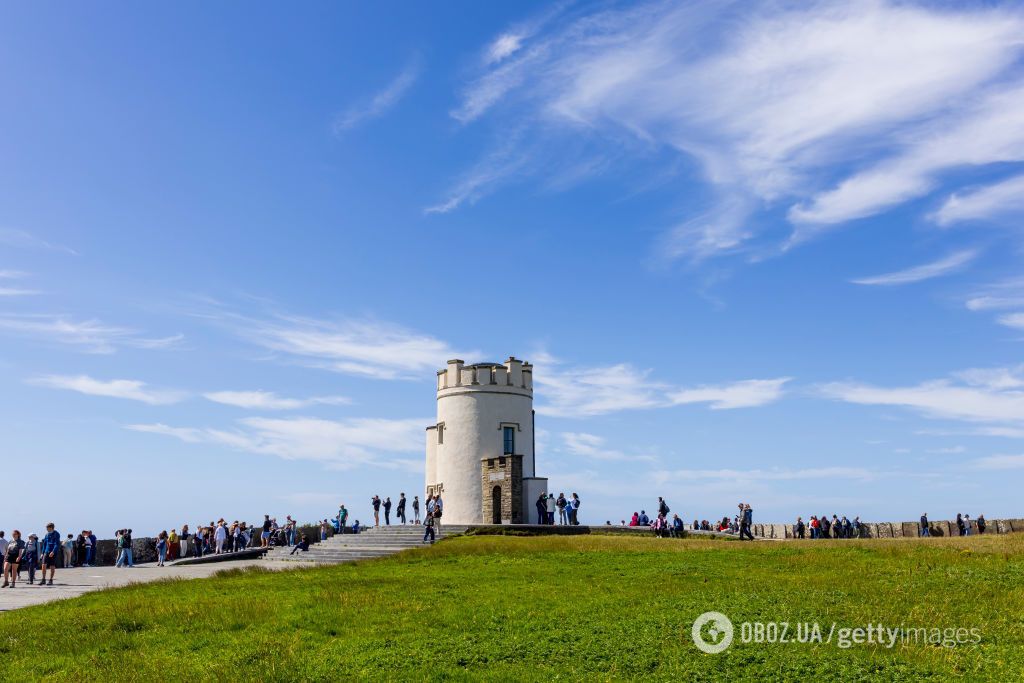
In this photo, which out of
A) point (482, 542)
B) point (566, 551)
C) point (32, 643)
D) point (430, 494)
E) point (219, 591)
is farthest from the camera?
point (430, 494)

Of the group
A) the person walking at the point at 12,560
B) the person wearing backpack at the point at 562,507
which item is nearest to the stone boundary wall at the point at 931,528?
the person wearing backpack at the point at 562,507

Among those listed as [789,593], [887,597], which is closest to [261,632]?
A: [789,593]

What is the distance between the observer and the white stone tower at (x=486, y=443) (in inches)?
1756

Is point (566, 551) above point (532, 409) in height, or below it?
below

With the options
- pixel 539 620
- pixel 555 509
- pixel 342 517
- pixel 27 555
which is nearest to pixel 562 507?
pixel 555 509

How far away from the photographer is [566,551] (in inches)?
1088

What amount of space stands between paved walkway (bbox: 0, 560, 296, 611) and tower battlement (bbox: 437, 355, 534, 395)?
16823 millimetres

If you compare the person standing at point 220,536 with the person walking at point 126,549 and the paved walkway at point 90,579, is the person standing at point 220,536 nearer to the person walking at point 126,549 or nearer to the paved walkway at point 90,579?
the paved walkway at point 90,579

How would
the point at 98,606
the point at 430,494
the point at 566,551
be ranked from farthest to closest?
the point at 430,494 < the point at 566,551 < the point at 98,606

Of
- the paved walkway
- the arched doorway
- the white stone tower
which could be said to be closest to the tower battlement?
the white stone tower

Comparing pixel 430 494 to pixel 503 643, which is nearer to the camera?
pixel 503 643

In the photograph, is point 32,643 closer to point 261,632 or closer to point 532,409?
point 261,632

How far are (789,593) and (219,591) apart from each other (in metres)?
13.8

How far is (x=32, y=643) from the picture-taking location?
14789 mm
